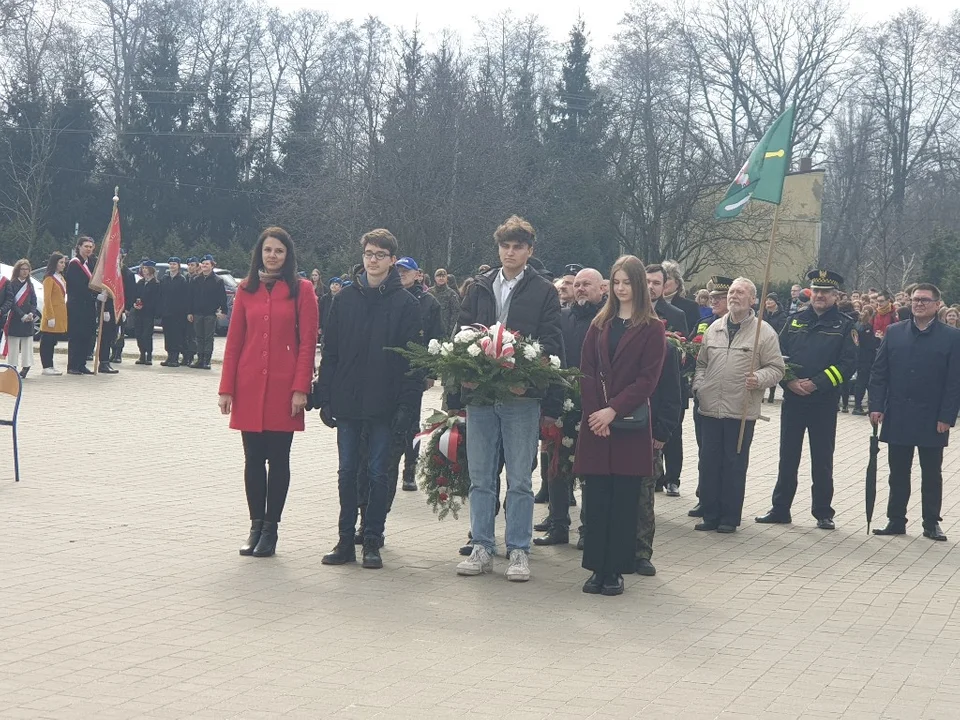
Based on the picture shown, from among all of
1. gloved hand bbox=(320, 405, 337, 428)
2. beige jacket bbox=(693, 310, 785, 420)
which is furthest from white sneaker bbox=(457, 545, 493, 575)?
beige jacket bbox=(693, 310, 785, 420)

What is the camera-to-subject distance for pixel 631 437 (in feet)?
26.1

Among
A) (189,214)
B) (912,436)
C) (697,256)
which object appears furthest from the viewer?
(189,214)

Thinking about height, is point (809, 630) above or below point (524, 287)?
below

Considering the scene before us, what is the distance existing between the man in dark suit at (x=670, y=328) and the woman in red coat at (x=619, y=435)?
1.81 m

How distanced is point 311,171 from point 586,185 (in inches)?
414

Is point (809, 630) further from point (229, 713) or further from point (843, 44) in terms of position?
point (843, 44)

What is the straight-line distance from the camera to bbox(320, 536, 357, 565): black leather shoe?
8.45 metres

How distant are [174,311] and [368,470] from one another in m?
18.0

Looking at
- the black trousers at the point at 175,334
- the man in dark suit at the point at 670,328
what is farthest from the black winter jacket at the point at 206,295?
the man in dark suit at the point at 670,328

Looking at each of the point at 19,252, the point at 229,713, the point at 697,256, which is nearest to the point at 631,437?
the point at 229,713

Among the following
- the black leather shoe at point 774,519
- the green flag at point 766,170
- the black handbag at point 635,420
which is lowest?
the black leather shoe at point 774,519

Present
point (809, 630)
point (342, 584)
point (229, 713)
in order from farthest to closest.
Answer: point (342, 584), point (809, 630), point (229, 713)

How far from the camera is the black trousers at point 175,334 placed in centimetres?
2589

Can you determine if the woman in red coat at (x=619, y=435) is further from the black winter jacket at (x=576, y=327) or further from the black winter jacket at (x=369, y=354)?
the black winter jacket at (x=576, y=327)
